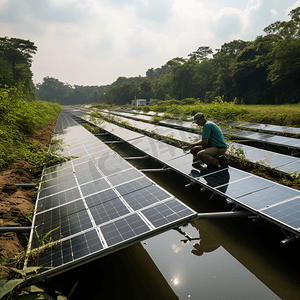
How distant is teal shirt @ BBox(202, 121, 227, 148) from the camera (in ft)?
22.7

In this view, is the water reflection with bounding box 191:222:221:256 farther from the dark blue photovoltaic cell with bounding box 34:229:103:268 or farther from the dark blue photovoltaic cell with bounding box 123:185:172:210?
the dark blue photovoltaic cell with bounding box 34:229:103:268

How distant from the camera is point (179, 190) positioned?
8.00 m

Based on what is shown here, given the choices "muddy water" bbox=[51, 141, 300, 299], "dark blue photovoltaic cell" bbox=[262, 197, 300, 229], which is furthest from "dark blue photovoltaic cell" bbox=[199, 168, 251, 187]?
"dark blue photovoltaic cell" bbox=[262, 197, 300, 229]

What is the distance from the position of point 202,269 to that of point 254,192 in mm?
2359

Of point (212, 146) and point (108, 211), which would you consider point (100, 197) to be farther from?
point (212, 146)

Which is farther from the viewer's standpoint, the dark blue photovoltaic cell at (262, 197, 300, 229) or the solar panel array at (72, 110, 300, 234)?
the solar panel array at (72, 110, 300, 234)

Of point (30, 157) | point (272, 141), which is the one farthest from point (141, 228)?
point (272, 141)

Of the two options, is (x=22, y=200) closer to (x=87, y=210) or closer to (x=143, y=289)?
(x=87, y=210)

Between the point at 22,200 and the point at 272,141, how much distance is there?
1168cm

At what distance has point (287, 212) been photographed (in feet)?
13.8

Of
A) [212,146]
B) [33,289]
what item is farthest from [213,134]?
[33,289]

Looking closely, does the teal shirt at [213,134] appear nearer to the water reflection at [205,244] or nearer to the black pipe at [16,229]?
the water reflection at [205,244]

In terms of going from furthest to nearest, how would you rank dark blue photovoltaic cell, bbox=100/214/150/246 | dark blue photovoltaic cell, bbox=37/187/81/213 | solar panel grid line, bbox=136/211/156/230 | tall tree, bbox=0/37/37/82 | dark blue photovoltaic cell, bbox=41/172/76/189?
tall tree, bbox=0/37/37/82 < dark blue photovoltaic cell, bbox=41/172/76/189 < dark blue photovoltaic cell, bbox=37/187/81/213 < solar panel grid line, bbox=136/211/156/230 < dark blue photovoltaic cell, bbox=100/214/150/246

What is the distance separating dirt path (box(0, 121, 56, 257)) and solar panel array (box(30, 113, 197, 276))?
396mm
